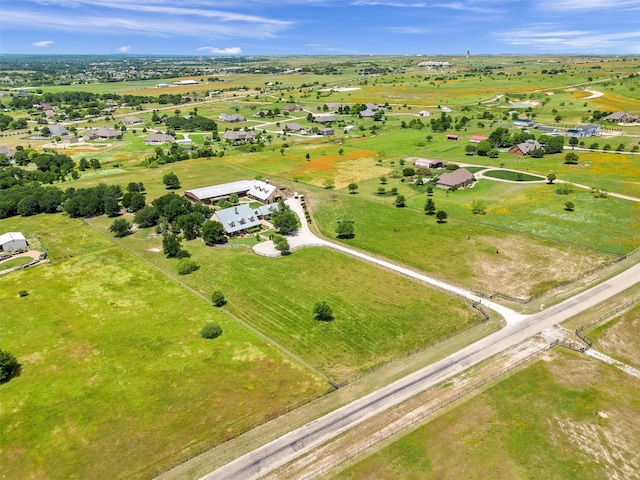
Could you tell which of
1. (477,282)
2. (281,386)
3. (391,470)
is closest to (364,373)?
(281,386)

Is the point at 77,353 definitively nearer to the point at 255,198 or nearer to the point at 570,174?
the point at 255,198

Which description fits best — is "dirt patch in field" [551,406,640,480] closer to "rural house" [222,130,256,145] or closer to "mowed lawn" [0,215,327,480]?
"mowed lawn" [0,215,327,480]

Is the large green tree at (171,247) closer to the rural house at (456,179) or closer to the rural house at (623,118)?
the rural house at (456,179)

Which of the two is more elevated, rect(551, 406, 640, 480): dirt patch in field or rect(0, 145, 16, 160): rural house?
rect(0, 145, 16, 160): rural house

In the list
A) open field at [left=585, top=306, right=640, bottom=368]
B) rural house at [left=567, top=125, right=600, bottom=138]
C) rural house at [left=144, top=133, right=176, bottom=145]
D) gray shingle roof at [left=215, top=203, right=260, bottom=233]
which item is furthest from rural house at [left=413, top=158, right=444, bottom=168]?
rural house at [left=144, top=133, right=176, bottom=145]

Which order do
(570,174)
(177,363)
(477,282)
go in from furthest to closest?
(570,174), (477,282), (177,363)
